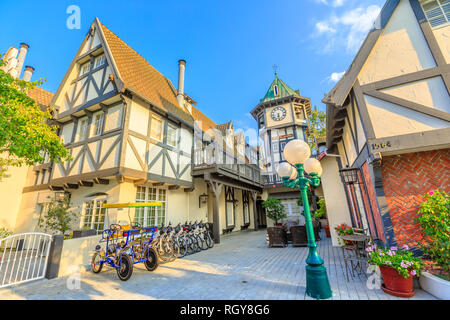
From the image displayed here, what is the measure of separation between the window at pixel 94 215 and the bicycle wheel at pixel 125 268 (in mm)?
3901

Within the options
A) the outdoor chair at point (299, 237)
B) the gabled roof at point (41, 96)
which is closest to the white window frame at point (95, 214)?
the gabled roof at point (41, 96)

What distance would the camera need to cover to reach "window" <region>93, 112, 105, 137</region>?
28.8 feet

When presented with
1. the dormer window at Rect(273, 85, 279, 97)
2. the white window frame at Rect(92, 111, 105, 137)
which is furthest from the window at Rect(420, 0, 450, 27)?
the dormer window at Rect(273, 85, 279, 97)

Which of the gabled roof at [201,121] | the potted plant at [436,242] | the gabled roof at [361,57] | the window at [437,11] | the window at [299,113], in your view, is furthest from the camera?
the window at [299,113]

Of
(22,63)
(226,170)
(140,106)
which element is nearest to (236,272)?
(226,170)

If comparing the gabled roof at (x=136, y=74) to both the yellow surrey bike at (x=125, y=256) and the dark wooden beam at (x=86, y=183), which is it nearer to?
the dark wooden beam at (x=86, y=183)

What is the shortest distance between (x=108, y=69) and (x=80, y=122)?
303 cm

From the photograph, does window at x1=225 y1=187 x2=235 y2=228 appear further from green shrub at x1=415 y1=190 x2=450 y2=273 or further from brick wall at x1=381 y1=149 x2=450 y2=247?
green shrub at x1=415 y1=190 x2=450 y2=273

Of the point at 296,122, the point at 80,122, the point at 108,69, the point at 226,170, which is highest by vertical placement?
the point at 296,122

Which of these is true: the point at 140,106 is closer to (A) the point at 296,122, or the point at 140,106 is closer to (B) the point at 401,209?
(B) the point at 401,209

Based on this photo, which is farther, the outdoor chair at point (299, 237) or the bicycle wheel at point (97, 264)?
the outdoor chair at point (299, 237)

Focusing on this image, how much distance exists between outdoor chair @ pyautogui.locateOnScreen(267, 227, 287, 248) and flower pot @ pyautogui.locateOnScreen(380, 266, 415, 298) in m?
5.37

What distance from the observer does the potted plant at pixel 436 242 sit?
316 cm
